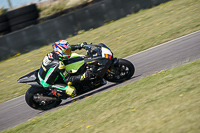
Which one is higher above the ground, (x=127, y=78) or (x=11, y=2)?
(x=11, y=2)

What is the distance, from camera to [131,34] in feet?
37.8

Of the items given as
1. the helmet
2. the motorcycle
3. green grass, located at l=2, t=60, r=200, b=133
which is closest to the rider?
the helmet

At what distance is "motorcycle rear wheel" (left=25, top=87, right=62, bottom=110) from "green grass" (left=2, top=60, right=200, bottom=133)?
0.51 m

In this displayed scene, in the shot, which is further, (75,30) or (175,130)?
(75,30)

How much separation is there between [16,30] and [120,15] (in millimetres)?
6004

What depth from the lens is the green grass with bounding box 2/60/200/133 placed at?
145 inches

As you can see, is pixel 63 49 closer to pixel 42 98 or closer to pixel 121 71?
pixel 42 98

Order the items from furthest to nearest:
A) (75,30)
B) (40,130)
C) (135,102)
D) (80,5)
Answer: (80,5), (75,30), (40,130), (135,102)

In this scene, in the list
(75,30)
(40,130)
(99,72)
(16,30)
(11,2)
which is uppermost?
(11,2)

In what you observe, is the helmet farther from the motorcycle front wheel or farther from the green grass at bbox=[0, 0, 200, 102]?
the green grass at bbox=[0, 0, 200, 102]

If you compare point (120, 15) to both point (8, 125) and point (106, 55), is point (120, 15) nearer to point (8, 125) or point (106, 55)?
point (106, 55)

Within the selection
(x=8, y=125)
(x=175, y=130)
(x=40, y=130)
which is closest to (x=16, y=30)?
(x=8, y=125)

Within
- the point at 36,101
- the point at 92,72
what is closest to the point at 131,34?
the point at 92,72

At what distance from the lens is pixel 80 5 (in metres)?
14.9
